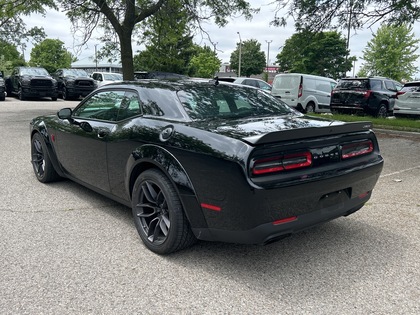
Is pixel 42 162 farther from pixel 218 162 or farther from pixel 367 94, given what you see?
pixel 367 94

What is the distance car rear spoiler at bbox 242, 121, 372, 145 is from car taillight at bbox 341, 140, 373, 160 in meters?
0.12

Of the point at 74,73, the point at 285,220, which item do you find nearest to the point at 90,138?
the point at 285,220

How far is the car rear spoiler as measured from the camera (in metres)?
2.68

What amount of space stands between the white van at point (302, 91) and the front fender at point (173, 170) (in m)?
13.0

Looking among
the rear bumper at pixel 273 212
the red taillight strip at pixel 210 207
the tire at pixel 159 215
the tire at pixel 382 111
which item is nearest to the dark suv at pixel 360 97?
the tire at pixel 382 111

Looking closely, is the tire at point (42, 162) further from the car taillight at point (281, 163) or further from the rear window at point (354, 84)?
the rear window at point (354, 84)

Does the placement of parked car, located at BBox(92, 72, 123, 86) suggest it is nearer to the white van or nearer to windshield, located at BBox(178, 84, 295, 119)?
the white van

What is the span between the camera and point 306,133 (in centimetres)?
289

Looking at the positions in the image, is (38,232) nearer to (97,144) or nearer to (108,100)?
(97,144)

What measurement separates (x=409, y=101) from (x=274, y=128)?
37.1 ft

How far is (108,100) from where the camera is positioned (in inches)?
166

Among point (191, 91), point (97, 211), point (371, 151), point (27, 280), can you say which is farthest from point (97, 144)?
point (371, 151)

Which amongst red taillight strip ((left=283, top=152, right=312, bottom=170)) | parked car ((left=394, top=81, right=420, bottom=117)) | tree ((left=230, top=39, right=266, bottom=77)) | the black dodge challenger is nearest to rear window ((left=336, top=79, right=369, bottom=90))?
parked car ((left=394, top=81, right=420, bottom=117))

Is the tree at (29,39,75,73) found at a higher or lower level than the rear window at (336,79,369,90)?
higher
